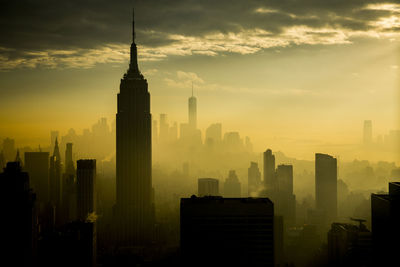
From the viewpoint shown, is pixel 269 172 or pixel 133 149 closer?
pixel 269 172

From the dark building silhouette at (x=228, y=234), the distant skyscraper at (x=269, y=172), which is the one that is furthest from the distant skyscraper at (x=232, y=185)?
the dark building silhouette at (x=228, y=234)

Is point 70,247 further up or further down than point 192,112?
further down

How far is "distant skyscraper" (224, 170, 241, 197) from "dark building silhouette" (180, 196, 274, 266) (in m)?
17.0

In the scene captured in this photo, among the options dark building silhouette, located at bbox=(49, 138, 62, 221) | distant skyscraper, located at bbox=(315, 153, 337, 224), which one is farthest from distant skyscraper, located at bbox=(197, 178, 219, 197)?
dark building silhouette, located at bbox=(49, 138, 62, 221)

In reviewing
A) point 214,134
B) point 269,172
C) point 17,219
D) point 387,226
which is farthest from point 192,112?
point 387,226

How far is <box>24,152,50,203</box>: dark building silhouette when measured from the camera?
26.2 meters

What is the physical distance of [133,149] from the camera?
136 ft

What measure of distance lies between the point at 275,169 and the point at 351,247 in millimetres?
14967

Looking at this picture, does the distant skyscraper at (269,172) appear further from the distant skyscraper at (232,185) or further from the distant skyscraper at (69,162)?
the distant skyscraper at (69,162)

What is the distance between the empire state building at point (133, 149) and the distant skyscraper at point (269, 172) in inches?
426

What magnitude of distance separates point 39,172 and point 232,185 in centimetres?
1471

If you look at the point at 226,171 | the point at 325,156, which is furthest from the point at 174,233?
the point at 325,156

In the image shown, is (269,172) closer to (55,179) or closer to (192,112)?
(192,112)

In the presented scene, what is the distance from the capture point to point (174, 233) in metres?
31.9
